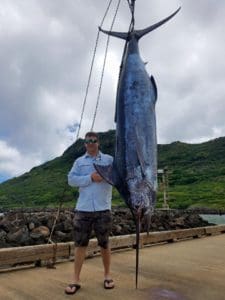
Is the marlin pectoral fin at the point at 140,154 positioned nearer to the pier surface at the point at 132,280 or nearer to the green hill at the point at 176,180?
the pier surface at the point at 132,280

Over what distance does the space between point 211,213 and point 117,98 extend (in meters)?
61.2

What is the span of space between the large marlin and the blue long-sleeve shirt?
21.8 inches

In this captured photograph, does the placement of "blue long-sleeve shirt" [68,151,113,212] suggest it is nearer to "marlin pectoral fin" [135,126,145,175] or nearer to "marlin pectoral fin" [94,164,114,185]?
"marlin pectoral fin" [94,164,114,185]

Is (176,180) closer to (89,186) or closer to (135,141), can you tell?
(89,186)

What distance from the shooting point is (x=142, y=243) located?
25.8 feet

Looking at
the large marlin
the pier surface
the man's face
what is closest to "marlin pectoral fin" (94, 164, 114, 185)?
the large marlin

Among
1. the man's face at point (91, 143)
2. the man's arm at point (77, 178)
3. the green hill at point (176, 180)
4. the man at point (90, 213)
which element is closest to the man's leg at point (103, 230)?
the man at point (90, 213)

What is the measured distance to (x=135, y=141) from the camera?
3422mm

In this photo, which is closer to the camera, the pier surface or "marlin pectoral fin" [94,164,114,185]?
"marlin pectoral fin" [94,164,114,185]

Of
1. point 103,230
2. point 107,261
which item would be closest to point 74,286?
point 107,261

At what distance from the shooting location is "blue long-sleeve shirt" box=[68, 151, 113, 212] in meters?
4.01

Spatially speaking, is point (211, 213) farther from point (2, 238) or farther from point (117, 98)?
point (117, 98)

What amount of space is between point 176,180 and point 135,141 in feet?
321

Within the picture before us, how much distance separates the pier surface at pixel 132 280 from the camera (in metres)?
3.95
